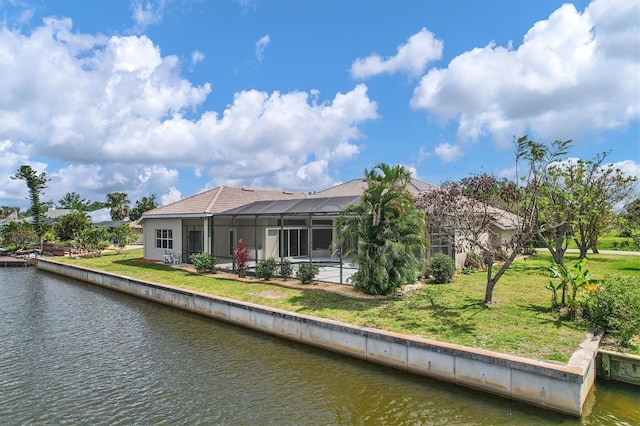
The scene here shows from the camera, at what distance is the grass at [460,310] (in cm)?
852

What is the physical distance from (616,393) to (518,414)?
2414 millimetres

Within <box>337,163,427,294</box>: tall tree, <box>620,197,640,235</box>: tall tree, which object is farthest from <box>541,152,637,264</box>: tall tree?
<box>337,163,427,294</box>: tall tree

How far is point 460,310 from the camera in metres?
11.0

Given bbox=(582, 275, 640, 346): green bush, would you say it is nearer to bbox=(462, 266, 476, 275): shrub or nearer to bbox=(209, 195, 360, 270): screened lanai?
bbox=(462, 266, 476, 275): shrub

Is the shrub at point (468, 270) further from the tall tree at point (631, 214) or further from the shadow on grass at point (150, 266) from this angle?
the shadow on grass at point (150, 266)

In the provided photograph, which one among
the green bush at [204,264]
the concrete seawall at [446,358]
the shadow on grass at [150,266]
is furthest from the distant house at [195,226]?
the concrete seawall at [446,358]

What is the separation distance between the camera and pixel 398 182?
44.8ft

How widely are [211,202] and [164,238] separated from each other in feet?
15.6

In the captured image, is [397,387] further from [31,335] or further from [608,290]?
[31,335]

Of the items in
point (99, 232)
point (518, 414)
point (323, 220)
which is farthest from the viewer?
point (99, 232)

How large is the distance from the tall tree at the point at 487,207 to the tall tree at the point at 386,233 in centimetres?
110

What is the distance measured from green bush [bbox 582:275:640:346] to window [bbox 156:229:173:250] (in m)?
21.7

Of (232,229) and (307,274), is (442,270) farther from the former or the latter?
(232,229)

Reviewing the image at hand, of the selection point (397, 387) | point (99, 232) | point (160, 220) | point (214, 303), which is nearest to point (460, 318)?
point (397, 387)
